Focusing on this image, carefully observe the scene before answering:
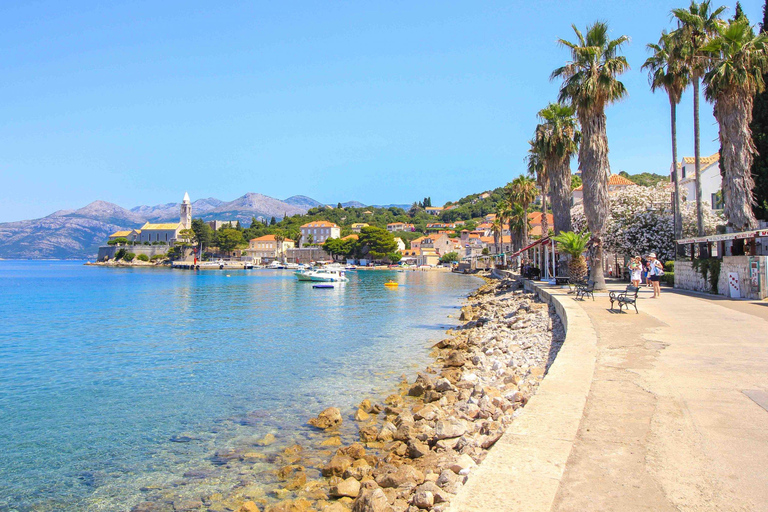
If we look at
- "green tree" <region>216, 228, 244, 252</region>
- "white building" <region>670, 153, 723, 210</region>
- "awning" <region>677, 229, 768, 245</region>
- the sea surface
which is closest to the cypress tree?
"awning" <region>677, 229, 768, 245</region>

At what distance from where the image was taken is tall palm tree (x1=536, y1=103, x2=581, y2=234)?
→ 108 feet

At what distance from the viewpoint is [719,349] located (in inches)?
385

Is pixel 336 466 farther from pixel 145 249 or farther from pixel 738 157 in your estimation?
pixel 145 249

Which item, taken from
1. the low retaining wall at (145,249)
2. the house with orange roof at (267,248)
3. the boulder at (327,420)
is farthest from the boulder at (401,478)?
the low retaining wall at (145,249)

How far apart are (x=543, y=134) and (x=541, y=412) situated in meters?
30.4

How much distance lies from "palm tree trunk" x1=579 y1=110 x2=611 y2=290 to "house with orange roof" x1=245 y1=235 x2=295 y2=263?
5834 inches

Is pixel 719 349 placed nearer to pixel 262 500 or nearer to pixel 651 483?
pixel 651 483

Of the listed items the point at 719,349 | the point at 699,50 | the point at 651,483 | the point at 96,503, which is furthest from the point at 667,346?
the point at 699,50

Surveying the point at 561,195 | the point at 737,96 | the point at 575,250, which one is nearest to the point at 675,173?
the point at 737,96

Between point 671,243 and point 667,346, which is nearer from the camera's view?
point 667,346

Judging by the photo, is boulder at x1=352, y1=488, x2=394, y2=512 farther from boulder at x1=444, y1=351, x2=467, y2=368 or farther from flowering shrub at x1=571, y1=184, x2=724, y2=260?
flowering shrub at x1=571, y1=184, x2=724, y2=260

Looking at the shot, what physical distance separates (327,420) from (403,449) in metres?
2.61

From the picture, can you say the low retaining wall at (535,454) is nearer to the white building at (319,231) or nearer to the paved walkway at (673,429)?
the paved walkway at (673,429)

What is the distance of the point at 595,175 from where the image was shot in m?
23.7
